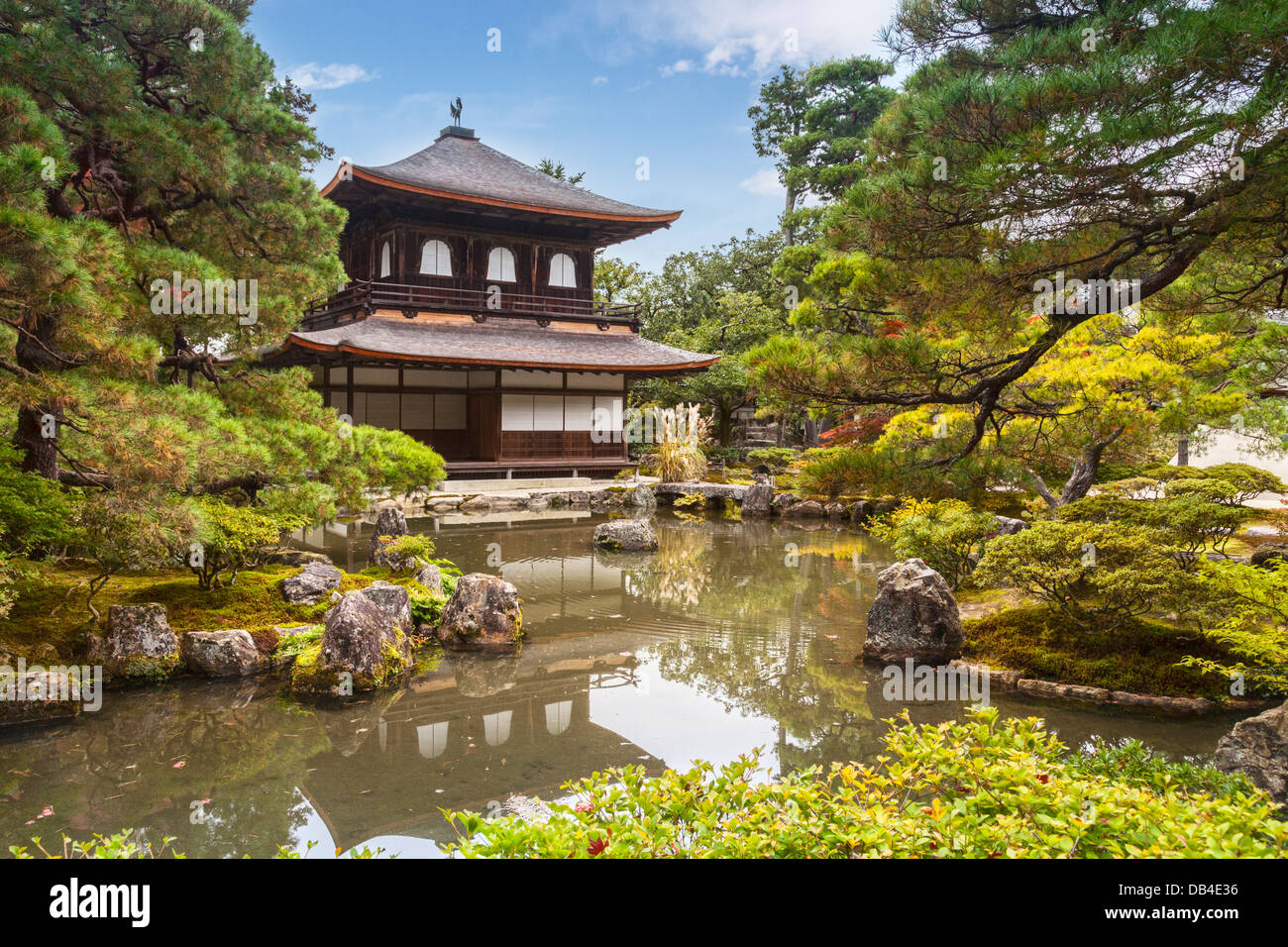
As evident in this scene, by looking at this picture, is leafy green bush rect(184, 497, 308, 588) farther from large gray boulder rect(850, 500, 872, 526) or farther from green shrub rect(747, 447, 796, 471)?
green shrub rect(747, 447, 796, 471)

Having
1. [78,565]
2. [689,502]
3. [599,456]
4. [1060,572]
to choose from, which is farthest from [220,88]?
[599,456]

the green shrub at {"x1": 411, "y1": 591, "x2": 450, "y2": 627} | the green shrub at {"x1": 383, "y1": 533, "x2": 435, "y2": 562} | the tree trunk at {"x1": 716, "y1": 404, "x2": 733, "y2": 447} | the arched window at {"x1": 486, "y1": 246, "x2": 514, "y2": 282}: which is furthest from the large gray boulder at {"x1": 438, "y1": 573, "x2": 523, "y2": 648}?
the tree trunk at {"x1": 716, "y1": 404, "x2": 733, "y2": 447}

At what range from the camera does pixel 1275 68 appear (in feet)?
10.6

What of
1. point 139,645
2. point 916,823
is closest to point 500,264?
point 139,645

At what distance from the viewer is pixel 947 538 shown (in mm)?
7574

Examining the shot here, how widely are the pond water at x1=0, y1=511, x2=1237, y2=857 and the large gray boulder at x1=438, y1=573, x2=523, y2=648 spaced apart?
0.88ft

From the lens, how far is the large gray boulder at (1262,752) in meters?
3.68

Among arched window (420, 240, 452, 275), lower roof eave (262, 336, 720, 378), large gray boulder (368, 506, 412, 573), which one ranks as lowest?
large gray boulder (368, 506, 412, 573)

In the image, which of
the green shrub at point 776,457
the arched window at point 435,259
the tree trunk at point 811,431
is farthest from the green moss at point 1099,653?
the tree trunk at point 811,431

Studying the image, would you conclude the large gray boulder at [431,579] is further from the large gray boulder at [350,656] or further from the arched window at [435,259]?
the arched window at [435,259]

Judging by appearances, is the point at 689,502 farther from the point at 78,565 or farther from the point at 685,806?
the point at 685,806

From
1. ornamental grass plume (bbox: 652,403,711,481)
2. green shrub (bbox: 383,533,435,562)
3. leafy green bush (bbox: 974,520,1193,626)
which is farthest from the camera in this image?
ornamental grass plume (bbox: 652,403,711,481)

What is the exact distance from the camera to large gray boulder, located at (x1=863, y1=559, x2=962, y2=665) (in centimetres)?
643

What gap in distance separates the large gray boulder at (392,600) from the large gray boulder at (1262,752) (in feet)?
17.9
